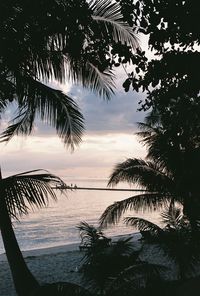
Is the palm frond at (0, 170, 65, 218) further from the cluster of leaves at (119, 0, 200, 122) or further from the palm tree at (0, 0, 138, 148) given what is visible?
the cluster of leaves at (119, 0, 200, 122)

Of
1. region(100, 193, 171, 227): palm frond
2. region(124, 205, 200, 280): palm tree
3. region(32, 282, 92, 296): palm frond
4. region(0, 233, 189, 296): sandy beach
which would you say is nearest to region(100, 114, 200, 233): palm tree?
region(100, 193, 171, 227): palm frond

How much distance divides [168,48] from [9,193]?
3536mm

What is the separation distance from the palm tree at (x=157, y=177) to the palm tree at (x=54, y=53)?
139 inches

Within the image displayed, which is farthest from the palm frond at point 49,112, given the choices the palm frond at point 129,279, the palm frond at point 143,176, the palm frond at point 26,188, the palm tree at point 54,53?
the palm frond at point 143,176

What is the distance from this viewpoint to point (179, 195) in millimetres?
12500

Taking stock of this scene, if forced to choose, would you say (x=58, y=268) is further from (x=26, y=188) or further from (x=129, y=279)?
(x=129, y=279)

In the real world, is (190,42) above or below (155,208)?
above

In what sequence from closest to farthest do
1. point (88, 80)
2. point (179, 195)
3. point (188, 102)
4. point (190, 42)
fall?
point (190, 42) → point (188, 102) → point (88, 80) → point (179, 195)

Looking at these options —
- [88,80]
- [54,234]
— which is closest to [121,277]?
[88,80]

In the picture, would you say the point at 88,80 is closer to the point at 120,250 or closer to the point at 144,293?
the point at 120,250

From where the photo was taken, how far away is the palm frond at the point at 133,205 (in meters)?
13.1

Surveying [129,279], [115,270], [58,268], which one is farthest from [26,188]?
[58,268]

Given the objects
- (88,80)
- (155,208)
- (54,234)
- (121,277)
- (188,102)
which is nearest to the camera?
(188,102)

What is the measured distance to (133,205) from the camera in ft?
43.6
